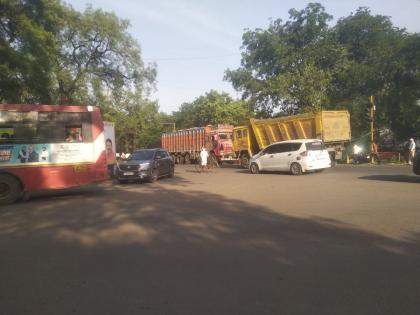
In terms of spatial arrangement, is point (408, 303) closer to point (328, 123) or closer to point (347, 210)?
point (347, 210)

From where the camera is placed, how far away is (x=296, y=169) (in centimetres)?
1955

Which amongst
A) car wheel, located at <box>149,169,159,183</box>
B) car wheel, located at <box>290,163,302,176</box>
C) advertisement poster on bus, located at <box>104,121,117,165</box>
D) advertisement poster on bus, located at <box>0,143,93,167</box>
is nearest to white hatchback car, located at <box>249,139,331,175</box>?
car wheel, located at <box>290,163,302,176</box>

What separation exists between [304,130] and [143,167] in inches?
386

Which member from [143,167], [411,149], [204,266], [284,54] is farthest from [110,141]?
[284,54]

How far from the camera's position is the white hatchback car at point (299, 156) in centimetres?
1919

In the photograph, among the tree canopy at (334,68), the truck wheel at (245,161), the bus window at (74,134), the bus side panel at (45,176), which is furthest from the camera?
the tree canopy at (334,68)

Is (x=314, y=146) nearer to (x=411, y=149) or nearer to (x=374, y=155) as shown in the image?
(x=411, y=149)

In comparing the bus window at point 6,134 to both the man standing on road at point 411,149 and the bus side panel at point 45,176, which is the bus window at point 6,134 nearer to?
the bus side panel at point 45,176

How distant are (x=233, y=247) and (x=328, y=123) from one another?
18.1 m

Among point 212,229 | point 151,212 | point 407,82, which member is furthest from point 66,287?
point 407,82

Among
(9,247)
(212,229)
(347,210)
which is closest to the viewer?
(9,247)

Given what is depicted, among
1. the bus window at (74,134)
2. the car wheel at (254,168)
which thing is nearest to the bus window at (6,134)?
the bus window at (74,134)

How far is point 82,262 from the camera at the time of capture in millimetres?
6156

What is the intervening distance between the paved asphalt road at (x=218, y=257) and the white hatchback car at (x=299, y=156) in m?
7.49
